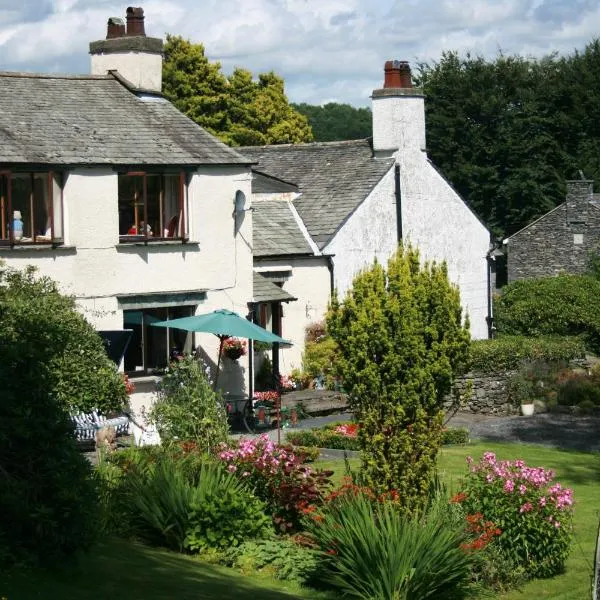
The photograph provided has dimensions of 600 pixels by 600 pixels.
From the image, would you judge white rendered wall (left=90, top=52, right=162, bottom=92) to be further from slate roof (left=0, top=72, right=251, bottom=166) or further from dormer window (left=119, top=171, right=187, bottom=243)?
dormer window (left=119, top=171, right=187, bottom=243)

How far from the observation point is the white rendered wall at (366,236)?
3359cm

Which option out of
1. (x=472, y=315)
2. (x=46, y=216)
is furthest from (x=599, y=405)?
(x=46, y=216)

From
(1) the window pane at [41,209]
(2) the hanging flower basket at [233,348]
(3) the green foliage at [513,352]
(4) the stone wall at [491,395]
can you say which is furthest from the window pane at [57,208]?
(4) the stone wall at [491,395]

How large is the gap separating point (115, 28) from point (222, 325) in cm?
876

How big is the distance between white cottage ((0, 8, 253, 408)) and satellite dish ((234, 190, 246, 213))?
33 mm

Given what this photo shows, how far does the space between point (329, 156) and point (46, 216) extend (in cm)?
1371

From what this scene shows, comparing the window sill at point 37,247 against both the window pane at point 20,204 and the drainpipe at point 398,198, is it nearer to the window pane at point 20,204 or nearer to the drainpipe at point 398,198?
the window pane at point 20,204

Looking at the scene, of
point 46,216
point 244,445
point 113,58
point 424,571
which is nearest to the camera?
point 424,571

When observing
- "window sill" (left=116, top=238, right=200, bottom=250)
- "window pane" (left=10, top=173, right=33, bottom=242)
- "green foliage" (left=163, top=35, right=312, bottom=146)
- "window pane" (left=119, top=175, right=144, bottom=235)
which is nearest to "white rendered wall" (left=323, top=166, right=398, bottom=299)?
"window sill" (left=116, top=238, right=200, bottom=250)

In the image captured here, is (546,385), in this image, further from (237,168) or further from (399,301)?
(399,301)

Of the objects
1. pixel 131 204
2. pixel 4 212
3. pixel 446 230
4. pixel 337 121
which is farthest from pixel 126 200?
pixel 337 121

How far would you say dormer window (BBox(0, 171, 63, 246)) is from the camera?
25188mm

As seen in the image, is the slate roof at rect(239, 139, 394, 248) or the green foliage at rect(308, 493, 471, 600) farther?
the slate roof at rect(239, 139, 394, 248)

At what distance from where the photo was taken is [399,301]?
14.7 meters
